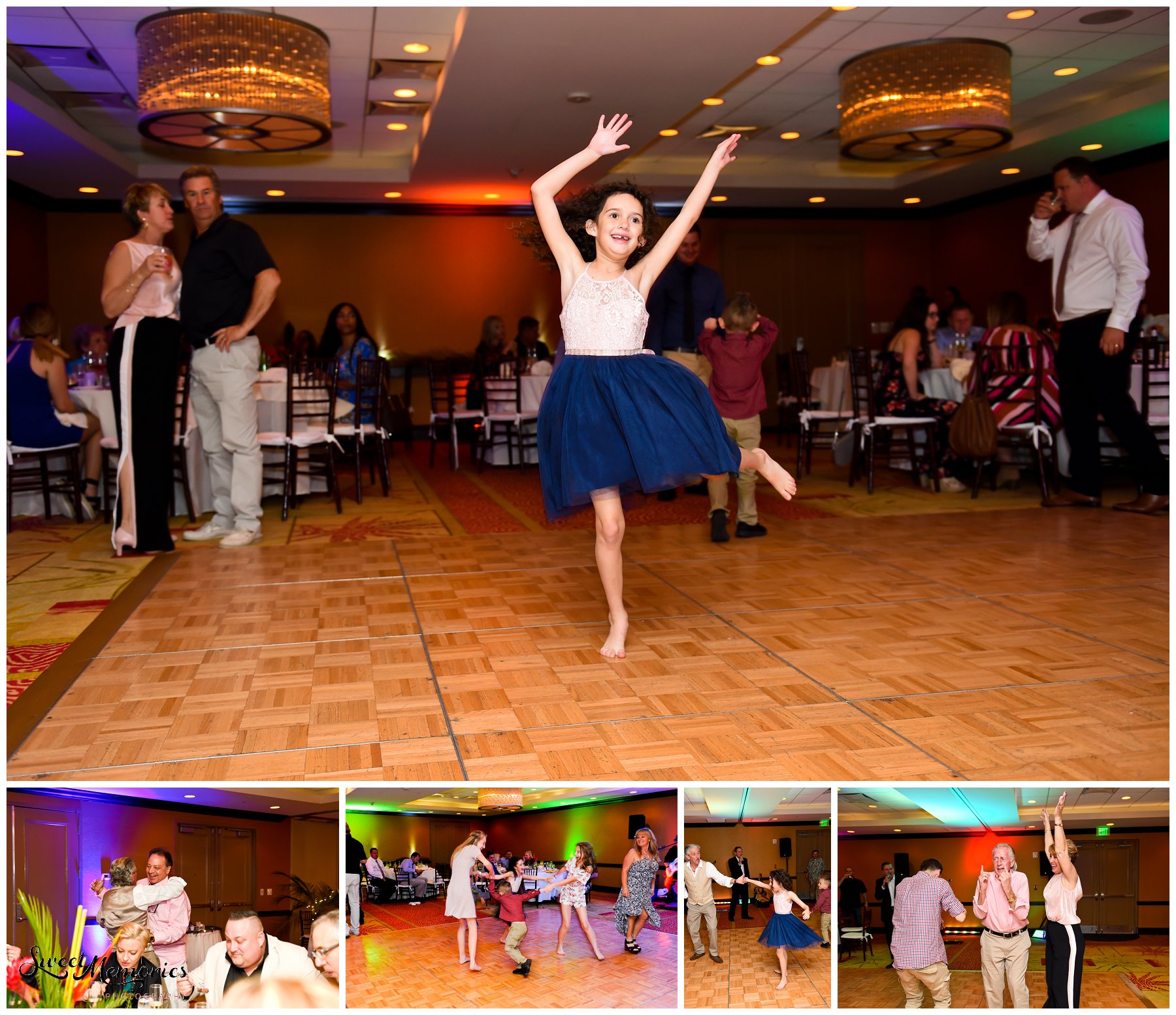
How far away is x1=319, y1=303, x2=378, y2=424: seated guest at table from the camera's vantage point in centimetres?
773

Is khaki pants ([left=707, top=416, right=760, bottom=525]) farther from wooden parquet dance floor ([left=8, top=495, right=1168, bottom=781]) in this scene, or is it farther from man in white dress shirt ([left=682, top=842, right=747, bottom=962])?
man in white dress shirt ([left=682, top=842, right=747, bottom=962])

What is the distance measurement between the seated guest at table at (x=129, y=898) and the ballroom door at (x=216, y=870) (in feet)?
0.07

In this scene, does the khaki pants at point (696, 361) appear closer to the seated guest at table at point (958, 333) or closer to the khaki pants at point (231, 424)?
the khaki pants at point (231, 424)

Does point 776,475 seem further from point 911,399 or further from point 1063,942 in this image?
point 911,399

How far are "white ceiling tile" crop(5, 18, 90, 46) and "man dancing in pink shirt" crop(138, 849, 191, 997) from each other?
6405mm

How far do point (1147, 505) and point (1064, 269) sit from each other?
1.33m

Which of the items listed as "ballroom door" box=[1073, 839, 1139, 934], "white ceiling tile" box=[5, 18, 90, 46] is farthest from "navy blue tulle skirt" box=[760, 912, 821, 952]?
"white ceiling tile" box=[5, 18, 90, 46]

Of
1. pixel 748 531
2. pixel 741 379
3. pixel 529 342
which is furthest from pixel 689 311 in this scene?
pixel 529 342

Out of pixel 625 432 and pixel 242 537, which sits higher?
pixel 625 432

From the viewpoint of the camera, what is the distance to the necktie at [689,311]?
5.93 m

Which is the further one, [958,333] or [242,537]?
[958,333]

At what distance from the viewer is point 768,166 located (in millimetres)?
11625

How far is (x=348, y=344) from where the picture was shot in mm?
9070

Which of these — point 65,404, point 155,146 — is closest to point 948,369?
point 65,404
